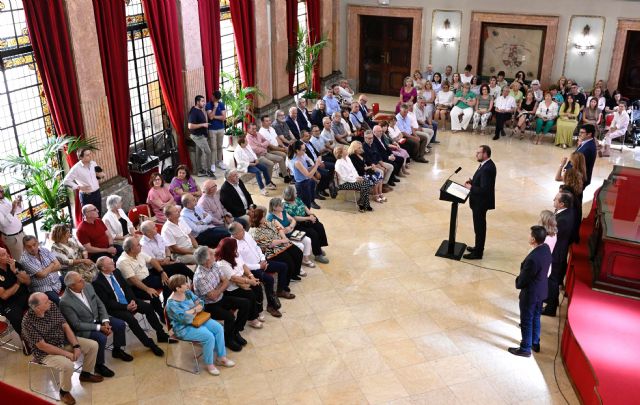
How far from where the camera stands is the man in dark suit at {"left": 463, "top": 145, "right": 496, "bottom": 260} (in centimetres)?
822

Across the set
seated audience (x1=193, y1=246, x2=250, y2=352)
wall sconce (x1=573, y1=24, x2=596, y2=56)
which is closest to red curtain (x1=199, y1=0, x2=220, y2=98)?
seated audience (x1=193, y1=246, x2=250, y2=352)

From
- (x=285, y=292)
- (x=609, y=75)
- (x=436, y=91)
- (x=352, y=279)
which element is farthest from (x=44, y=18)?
(x=609, y=75)

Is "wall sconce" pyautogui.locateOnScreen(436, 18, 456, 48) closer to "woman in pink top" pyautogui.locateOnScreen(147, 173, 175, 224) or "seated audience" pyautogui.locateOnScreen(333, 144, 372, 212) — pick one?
"seated audience" pyautogui.locateOnScreen(333, 144, 372, 212)

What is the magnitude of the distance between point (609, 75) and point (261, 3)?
28.1ft

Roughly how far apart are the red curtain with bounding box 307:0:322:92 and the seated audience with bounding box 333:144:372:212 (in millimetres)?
6833

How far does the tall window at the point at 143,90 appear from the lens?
10.3 meters

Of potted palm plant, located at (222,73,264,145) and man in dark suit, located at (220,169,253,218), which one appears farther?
potted palm plant, located at (222,73,264,145)

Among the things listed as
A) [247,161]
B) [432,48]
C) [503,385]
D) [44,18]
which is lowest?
[503,385]

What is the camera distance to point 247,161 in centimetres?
1062

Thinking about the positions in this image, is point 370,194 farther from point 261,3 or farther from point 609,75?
point 609,75

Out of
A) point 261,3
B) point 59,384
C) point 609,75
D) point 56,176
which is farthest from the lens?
point 609,75

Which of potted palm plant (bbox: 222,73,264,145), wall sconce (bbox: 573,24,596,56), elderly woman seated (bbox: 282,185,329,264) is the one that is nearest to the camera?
elderly woman seated (bbox: 282,185,329,264)

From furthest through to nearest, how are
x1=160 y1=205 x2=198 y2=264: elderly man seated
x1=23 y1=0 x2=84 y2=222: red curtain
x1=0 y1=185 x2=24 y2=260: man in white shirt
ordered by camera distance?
x1=23 y1=0 x2=84 y2=222: red curtain < x1=160 y1=205 x2=198 y2=264: elderly man seated < x1=0 y1=185 x2=24 y2=260: man in white shirt

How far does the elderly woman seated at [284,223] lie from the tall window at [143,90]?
12.6 feet
